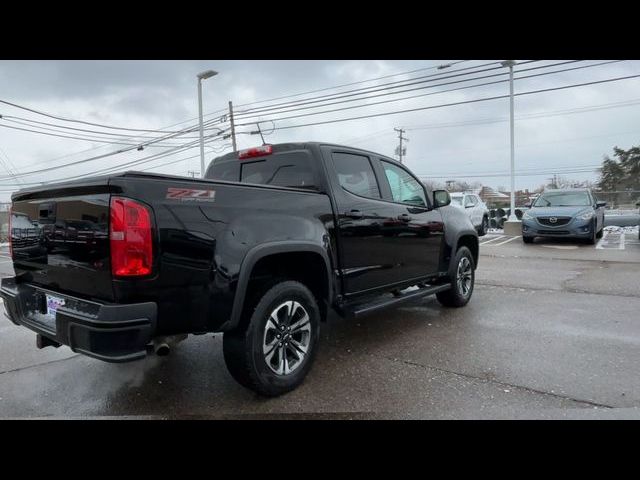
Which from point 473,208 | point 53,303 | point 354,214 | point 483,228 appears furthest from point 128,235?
point 483,228

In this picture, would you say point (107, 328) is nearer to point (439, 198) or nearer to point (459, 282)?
point (439, 198)

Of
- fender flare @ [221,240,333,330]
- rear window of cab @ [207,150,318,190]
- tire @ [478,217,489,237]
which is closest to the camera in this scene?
fender flare @ [221,240,333,330]

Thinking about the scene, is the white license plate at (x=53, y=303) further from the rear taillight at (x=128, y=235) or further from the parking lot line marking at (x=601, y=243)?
the parking lot line marking at (x=601, y=243)

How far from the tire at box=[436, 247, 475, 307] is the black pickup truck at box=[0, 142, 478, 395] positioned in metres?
1.37

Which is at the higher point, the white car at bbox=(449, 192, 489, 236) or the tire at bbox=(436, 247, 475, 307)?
the white car at bbox=(449, 192, 489, 236)

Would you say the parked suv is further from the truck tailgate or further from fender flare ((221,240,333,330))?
the truck tailgate

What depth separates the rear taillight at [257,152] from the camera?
407 centimetres

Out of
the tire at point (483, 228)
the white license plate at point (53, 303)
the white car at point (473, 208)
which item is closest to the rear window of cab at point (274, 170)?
the white license plate at point (53, 303)

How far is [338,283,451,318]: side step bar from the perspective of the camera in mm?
3822

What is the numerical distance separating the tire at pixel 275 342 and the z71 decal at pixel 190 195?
812mm

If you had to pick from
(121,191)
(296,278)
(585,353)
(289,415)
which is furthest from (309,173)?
(585,353)

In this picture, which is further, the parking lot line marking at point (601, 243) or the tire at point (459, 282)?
the parking lot line marking at point (601, 243)

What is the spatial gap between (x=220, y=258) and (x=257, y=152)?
1.69 m

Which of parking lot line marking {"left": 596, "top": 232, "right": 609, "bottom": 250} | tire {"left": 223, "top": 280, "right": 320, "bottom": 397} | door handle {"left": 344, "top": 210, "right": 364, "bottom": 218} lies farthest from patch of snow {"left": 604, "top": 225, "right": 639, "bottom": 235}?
tire {"left": 223, "top": 280, "right": 320, "bottom": 397}
